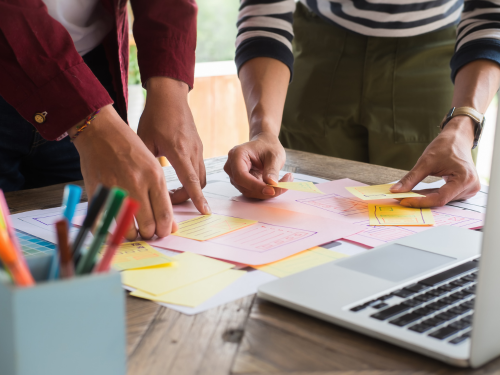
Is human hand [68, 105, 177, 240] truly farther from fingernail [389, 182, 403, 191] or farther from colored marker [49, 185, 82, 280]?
fingernail [389, 182, 403, 191]

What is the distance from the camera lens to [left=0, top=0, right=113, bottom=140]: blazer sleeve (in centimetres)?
75

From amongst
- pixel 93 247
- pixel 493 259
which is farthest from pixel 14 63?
pixel 493 259

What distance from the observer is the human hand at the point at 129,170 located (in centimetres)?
73

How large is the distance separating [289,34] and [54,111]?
78cm

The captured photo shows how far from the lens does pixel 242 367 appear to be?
→ 417mm

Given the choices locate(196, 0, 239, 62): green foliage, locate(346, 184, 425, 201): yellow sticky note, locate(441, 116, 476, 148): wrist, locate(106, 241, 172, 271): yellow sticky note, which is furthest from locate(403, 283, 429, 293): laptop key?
locate(196, 0, 239, 62): green foliage

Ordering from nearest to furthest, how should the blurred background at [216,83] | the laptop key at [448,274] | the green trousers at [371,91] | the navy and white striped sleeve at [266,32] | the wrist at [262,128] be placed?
the laptop key at [448,274] < the wrist at [262,128] < the navy and white striped sleeve at [266,32] < the green trousers at [371,91] < the blurred background at [216,83]

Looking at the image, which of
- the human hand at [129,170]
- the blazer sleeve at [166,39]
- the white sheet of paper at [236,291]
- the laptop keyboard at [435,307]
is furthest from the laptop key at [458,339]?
the blazer sleeve at [166,39]

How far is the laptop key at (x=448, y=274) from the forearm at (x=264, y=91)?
679 millimetres

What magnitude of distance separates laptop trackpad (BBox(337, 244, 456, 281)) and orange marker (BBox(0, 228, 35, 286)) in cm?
37

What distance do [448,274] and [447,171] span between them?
20.8 inches

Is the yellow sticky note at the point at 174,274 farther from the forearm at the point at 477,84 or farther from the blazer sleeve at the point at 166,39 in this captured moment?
the forearm at the point at 477,84

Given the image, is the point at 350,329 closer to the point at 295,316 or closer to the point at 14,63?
the point at 295,316

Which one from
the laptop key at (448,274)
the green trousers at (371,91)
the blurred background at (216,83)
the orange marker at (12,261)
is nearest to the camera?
the orange marker at (12,261)
